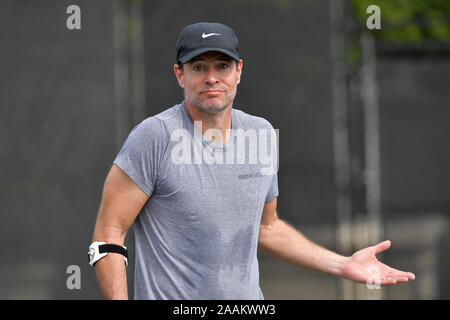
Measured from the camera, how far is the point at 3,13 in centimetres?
520

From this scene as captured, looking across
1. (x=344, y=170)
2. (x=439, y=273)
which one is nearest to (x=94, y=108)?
Result: (x=344, y=170)

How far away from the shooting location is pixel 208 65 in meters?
2.86

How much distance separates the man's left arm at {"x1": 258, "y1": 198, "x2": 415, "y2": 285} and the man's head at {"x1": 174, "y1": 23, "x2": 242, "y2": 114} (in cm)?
62

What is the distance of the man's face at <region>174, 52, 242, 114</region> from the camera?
284 centimetres

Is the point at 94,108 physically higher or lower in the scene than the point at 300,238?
higher

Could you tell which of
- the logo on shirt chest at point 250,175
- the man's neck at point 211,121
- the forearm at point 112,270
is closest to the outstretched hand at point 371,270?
the logo on shirt chest at point 250,175

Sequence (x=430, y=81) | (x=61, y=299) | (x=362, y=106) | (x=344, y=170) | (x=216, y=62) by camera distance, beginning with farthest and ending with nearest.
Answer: (x=430, y=81), (x=362, y=106), (x=344, y=170), (x=61, y=299), (x=216, y=62)

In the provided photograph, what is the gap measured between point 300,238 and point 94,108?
241cm

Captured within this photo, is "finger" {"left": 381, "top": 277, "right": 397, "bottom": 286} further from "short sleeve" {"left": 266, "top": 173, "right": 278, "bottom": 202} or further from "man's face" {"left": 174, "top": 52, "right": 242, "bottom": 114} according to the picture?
"man's face" {"left": 174, "top": 52, "right": 242, "bottom": 114}

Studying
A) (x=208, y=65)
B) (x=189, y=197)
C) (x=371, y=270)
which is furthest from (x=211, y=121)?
(x=371, y=270)

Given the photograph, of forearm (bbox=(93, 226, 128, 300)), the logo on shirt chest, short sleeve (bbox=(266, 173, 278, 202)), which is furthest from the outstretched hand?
forearm (bbox=(93, 226, 128, 300))

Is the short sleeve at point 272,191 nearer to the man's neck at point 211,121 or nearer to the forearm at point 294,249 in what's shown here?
the forearm at point 294,249

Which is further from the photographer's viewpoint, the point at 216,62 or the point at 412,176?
the point at 412,176
